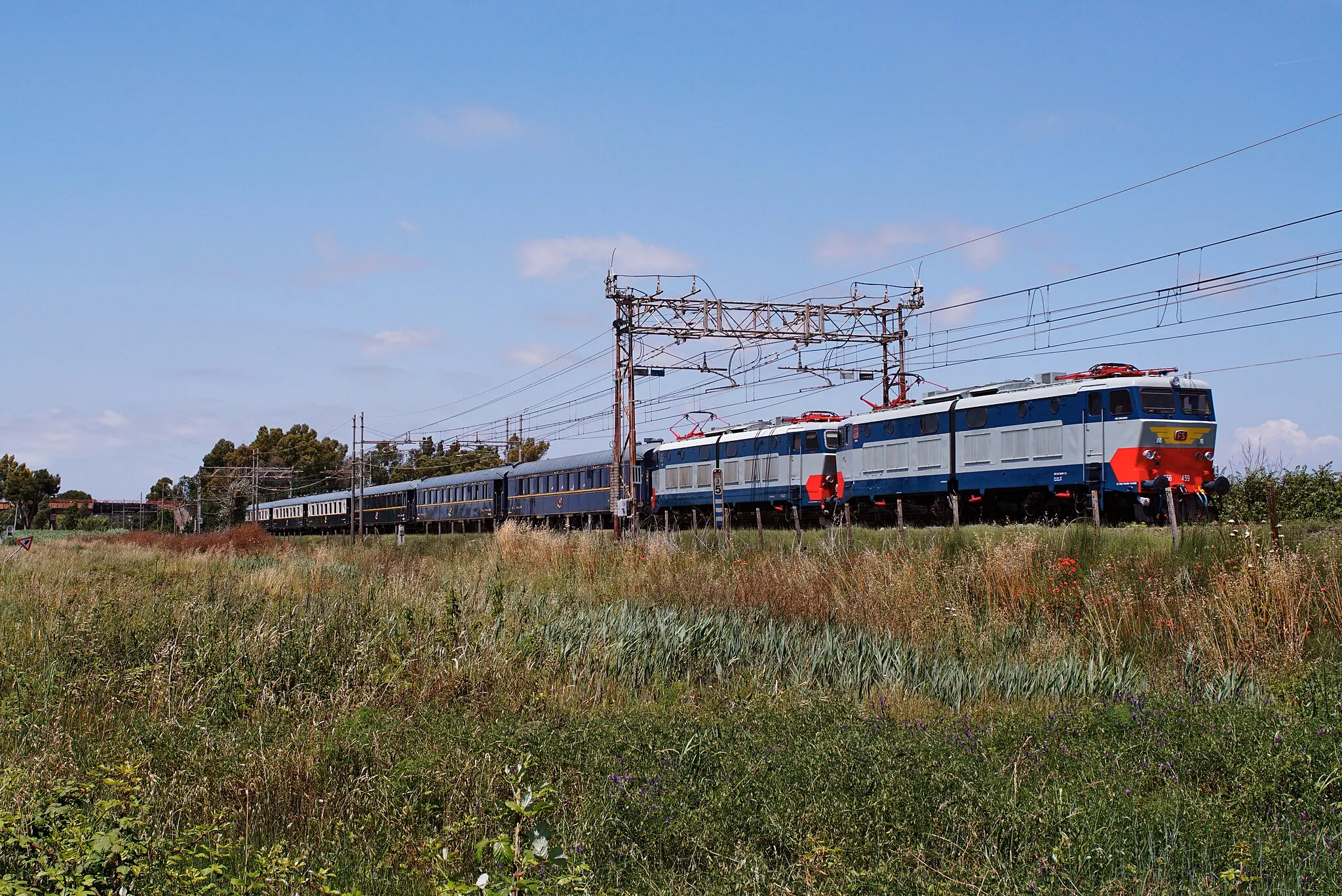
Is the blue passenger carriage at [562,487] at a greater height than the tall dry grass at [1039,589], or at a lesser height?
greater

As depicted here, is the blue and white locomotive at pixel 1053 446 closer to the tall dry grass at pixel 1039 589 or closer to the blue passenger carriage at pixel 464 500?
the tall dry grass at pixel 1039 589

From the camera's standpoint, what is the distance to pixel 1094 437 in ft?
70.0

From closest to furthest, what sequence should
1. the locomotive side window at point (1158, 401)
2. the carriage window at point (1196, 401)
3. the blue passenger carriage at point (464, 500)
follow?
1. the locomotive side window at point (1158, 401)
2. the carriage window at point (1196, 401)
3. the blue passenger carriage at point (464, 500)

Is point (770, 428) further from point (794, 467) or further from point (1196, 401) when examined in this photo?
point (1196, 401)

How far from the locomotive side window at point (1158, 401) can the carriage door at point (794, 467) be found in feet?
42.0

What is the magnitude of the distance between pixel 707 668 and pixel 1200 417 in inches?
589

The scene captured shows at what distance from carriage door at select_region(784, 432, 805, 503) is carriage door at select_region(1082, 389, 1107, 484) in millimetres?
11796

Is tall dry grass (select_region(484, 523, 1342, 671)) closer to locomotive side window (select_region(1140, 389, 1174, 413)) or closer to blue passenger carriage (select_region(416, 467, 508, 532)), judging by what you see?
locomotive side window (select_region(1140, 389, 1174, 413))

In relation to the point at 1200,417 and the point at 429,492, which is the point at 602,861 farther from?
the point at 429,492

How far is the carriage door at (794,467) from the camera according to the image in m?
32.5

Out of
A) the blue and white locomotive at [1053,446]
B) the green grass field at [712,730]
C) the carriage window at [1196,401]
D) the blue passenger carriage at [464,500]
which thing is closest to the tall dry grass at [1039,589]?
the green grass field at [712,730]

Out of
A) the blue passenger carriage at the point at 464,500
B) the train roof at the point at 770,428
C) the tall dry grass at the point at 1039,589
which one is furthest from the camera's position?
the blue passenger carriage at the point at 464,500

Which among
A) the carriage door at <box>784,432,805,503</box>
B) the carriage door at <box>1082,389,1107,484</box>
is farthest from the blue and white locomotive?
the carriage door at <box>784,432,805,503</box>

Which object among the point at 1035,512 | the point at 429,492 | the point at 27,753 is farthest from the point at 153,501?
the point at 27,753
